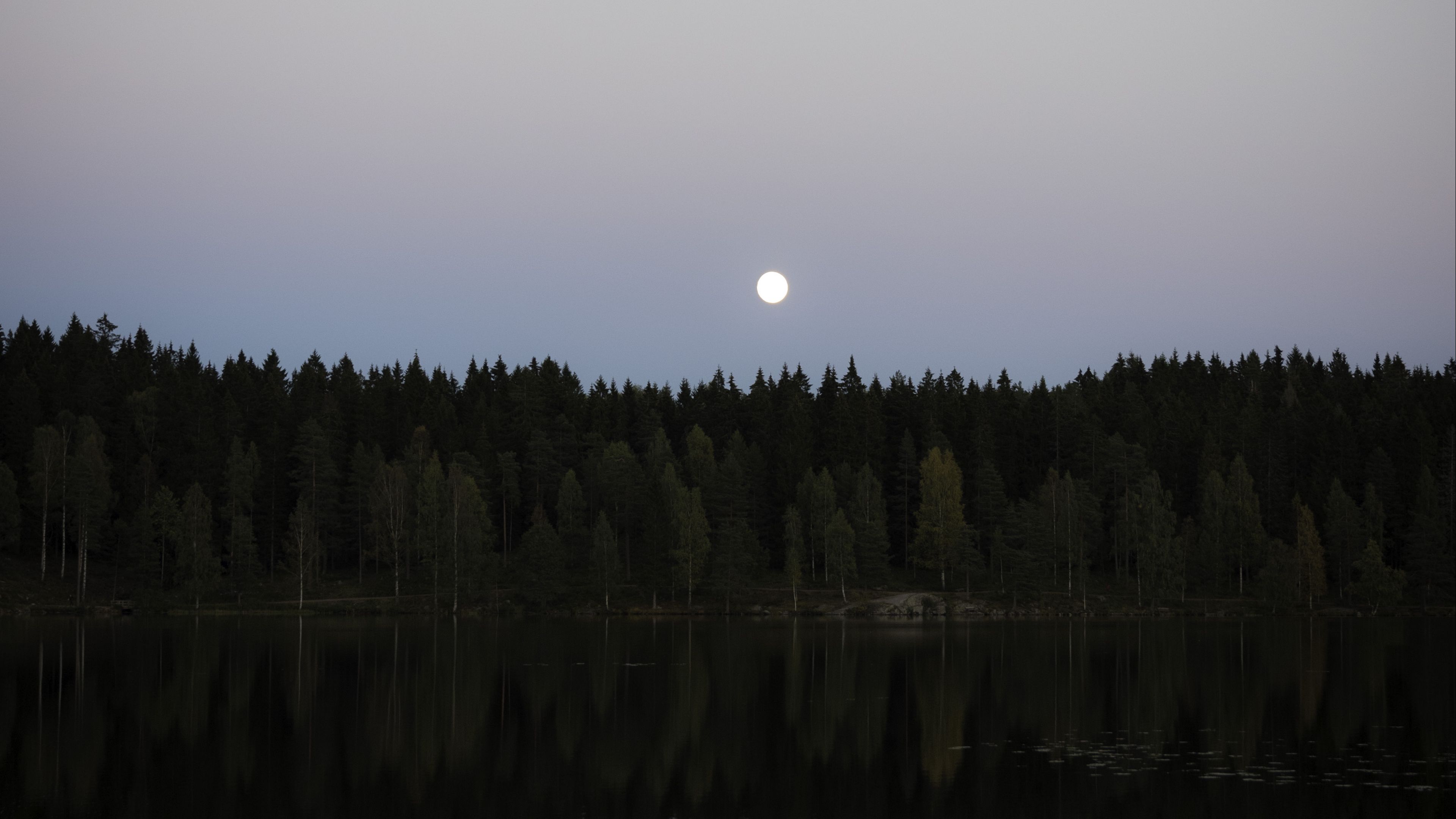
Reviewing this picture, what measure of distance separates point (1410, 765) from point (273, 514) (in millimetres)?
130047

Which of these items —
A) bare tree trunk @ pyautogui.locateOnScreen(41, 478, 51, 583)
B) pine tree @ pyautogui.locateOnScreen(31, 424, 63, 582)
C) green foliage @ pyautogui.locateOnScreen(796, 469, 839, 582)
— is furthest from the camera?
green foliage @ pyautogui.locateOnScreen(796, 469, 839, 582)

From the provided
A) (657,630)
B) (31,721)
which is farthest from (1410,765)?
(657,630)

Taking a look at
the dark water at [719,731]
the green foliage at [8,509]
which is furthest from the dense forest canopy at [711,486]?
the dark water at [719,731]

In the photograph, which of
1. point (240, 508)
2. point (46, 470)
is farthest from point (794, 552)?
point (46, 470)

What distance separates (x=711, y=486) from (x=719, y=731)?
325 ft

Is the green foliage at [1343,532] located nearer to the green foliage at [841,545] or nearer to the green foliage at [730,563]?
the green foliage at [841,545]

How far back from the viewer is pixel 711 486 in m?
141

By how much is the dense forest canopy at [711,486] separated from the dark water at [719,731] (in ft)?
165

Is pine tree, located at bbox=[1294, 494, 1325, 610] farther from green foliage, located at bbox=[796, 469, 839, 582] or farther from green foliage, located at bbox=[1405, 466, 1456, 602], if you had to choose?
green foliage, located at bbox=[796, 469, 839, 582]

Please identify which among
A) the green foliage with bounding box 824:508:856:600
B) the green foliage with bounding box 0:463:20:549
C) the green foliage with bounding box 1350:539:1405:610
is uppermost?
the green foliage with bounding box 0:463:20:549

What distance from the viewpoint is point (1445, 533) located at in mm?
134875

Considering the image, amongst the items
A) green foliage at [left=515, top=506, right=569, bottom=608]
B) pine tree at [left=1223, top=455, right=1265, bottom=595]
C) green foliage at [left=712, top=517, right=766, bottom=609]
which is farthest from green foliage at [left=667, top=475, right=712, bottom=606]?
pine tree at [left=1223, top=455, right=1265, bottom=595]

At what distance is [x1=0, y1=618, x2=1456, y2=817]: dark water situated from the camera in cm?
3067

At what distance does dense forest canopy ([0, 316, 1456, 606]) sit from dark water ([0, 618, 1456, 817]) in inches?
1985
